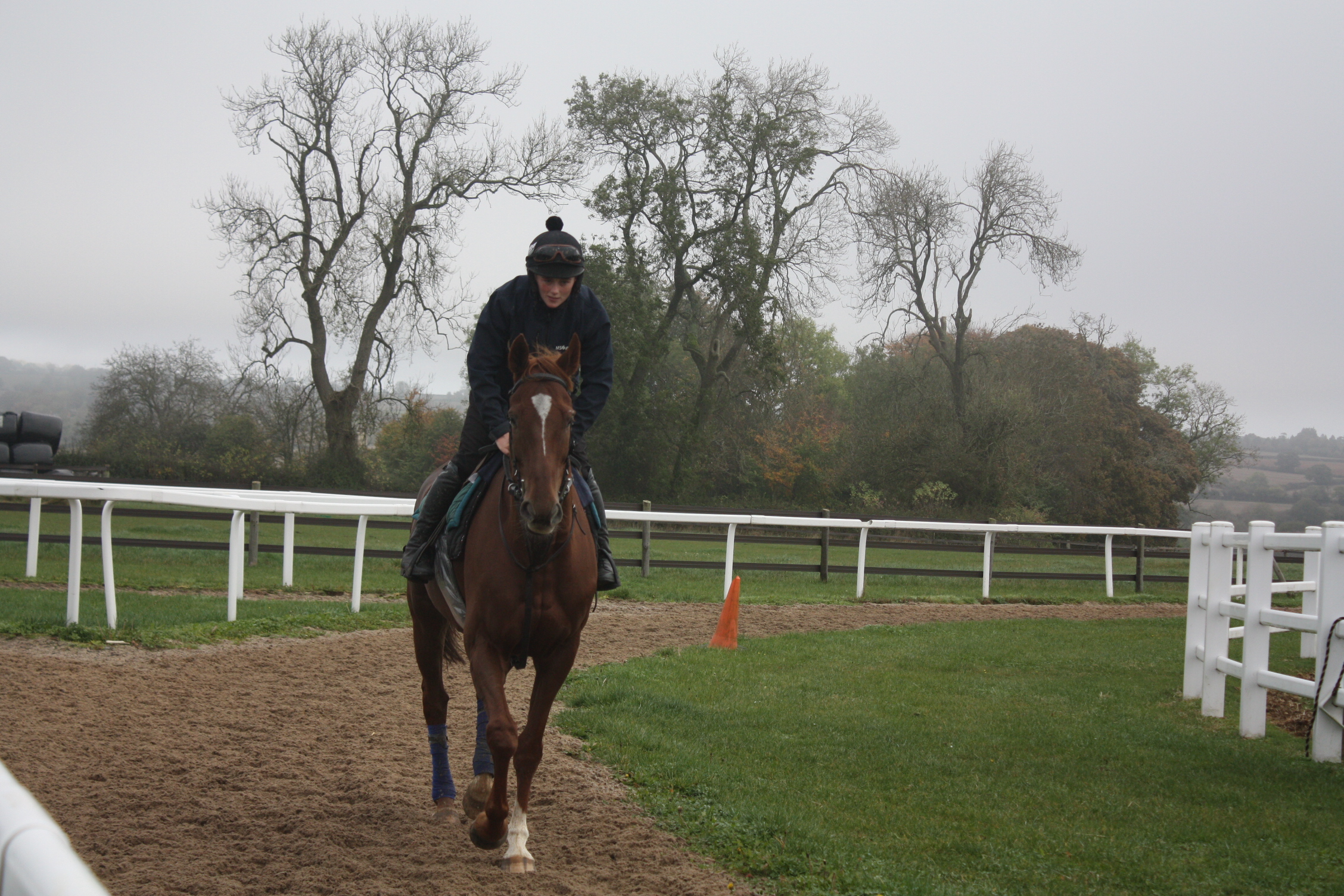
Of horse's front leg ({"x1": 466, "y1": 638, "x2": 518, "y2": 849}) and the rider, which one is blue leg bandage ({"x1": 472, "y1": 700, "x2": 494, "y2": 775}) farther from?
the rider

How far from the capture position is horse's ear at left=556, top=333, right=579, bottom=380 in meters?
Result: 4.25

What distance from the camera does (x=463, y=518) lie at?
14.8 ft

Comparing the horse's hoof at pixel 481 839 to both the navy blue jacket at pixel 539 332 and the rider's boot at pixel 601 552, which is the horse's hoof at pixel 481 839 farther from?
the navy blue jacket at pixel 539 332

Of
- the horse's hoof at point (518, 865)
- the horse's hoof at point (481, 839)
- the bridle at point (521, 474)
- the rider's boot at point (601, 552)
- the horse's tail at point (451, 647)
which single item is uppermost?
the bridle at point (521, 474)

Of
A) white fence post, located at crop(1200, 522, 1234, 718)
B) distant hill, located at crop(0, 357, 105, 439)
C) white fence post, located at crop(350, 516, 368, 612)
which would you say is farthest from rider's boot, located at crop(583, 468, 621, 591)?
distant hill, located at crop(0, 357, 105, 439)

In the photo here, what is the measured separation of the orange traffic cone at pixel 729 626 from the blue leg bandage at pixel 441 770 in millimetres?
4867

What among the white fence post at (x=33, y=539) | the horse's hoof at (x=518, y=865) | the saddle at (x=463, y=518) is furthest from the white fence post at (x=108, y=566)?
the horse's hoof at (x=518, y=865)

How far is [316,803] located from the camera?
436cm

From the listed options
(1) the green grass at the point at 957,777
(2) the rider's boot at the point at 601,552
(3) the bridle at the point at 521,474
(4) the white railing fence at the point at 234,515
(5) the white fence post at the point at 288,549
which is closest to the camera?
(1) the green grass at the point at 957,777

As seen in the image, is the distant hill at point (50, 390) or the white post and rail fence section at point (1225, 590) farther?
the distant hill at point (50, 390)

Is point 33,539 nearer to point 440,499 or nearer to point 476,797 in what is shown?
point 440,499

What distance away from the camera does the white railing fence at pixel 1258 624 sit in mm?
5508

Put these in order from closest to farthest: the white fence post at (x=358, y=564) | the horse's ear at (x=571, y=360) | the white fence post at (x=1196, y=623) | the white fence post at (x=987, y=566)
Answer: the horse's ear at (x=571, y=360) < the white fence post at (x=1196, y=623) < the white fence post at (x=358, y=564) < the white fence post at (x=987, y=566)

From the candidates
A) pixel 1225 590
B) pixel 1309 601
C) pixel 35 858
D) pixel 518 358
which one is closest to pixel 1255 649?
pixel 1225 590
